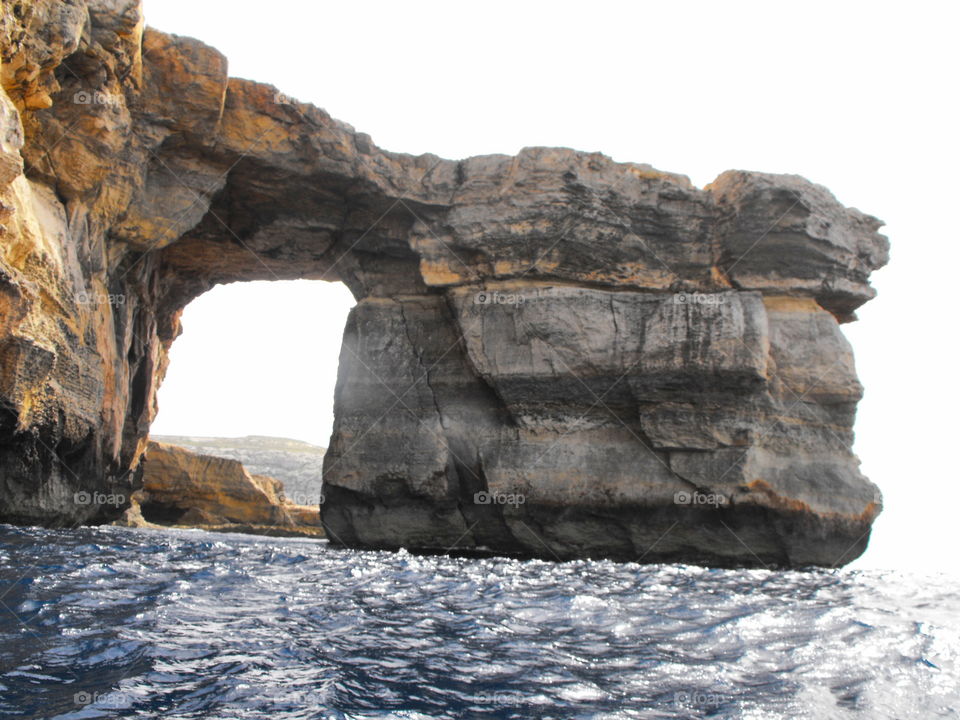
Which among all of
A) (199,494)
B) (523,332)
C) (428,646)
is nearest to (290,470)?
(199,494)

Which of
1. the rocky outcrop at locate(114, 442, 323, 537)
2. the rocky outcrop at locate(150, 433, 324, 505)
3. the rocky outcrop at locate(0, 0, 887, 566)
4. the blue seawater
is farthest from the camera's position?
the rocky outcrop at locate(150, 433, 324, 505)

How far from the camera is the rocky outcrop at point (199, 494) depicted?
35.9m

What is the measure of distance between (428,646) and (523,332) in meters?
13.9

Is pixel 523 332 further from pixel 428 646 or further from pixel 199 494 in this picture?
pixel 199 494

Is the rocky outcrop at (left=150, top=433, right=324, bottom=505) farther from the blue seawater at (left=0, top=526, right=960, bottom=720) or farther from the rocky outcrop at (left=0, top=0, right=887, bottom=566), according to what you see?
the blue seawater at (left=0, top=526, right=960, bottom=720)

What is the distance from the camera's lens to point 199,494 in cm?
3659

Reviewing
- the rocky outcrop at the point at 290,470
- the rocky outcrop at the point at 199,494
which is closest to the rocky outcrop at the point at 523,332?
the rocky outcrop at the point at 199,494

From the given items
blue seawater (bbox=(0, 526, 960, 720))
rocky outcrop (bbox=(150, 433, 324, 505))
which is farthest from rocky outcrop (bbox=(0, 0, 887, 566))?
rocky outcrop (bbox=(150, 433, 324, 505))

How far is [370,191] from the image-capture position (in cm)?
2189

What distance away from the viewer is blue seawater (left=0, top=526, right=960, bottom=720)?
5523mm

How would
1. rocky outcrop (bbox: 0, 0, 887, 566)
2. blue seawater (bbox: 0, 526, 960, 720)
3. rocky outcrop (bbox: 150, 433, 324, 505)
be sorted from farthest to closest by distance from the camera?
1. rocky outcrop (bbox: 150, 433, 324, 505)
2. rocky outcrop (bbox: 0, 0, 887, 566)
3. blue seawater (bbox: 0, 526, 960, 720)

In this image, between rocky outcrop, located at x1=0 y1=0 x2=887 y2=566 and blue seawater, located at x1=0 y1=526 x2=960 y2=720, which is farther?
rocky outcrop, located at x1=0 y1=0 x2=887 y2=566

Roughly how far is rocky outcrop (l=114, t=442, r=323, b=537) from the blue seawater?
2425cm

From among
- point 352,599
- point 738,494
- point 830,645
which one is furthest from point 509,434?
point 830,645
